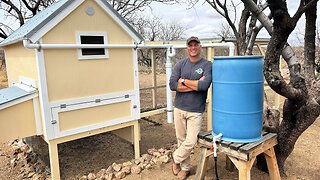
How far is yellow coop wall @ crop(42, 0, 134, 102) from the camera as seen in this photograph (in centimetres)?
374

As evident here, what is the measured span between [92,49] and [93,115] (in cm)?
112

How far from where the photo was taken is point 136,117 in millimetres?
4754

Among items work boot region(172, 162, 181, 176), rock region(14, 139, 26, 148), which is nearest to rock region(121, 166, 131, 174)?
work boot region(172, 162, 181, 176)

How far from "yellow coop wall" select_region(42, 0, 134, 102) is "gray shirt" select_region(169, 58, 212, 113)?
1.50m

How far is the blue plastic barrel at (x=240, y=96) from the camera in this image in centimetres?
256

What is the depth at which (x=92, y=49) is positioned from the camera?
407cm

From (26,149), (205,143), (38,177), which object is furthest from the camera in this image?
(26,149)

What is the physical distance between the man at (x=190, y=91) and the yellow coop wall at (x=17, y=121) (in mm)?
2257

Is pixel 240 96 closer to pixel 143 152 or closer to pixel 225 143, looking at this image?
pixel 225 143

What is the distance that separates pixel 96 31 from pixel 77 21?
342 millimetres

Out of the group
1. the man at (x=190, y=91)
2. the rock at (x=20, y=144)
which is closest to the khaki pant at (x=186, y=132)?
the man at (x=190, y=91)

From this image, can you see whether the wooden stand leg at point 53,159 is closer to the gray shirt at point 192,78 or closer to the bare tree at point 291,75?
the gray shirt at point 192,78

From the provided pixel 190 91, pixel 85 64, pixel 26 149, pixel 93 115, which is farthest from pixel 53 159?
pixel 190 91

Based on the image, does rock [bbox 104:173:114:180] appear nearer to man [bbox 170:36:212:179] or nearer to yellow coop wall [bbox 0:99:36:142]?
man [bbox 170:36:212:179]
